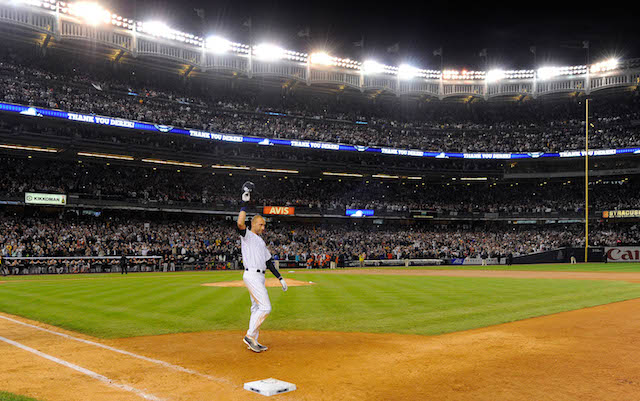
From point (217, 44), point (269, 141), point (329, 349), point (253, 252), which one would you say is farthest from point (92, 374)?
point (217, 44)

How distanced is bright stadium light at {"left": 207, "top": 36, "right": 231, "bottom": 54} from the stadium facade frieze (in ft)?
0.34

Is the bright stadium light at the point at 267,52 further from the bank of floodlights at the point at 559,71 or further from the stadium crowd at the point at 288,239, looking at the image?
the bank of floodlights at the point at 559,71

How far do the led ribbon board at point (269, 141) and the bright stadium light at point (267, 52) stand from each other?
1037 centimetres

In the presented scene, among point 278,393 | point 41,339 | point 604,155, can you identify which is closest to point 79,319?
point 41,339

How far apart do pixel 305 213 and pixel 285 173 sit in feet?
17.5

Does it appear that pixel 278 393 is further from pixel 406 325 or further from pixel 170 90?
pixel 170 90

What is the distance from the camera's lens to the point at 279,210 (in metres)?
49.0

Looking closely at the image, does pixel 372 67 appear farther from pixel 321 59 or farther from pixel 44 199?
pixel 44 199

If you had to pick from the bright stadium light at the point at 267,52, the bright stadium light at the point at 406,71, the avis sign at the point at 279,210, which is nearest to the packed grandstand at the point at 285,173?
the avis sign at the point at 279,210

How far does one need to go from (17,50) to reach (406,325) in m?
46.9

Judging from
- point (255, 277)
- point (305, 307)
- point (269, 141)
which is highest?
point (269, 141)

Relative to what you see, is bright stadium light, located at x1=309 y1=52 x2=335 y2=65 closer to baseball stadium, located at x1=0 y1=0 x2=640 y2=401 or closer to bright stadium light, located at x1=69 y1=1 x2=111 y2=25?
baseball stadium, located at x1=0 y1=0 x2=640 y2=401

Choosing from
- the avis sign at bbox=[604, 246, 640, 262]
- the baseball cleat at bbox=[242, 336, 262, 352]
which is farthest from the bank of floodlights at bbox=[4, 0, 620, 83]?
the baseball cleat at bbox=[242, 336, 262, 352]

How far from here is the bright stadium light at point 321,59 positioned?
2110 inches
